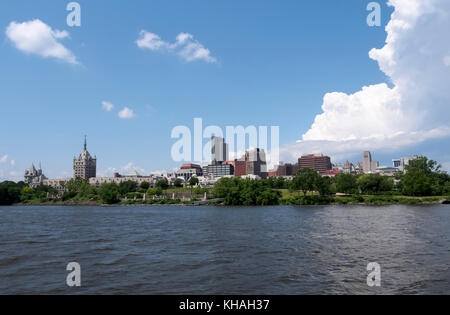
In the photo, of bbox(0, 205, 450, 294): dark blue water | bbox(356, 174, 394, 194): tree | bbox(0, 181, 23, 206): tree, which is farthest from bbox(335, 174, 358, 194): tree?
bbox(0, 181, 23, 206): tree

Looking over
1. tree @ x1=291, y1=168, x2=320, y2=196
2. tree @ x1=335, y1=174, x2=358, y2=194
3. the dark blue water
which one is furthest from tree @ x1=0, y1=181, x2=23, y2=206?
tree @ x1=335, y1=174, x2=358, y2=194

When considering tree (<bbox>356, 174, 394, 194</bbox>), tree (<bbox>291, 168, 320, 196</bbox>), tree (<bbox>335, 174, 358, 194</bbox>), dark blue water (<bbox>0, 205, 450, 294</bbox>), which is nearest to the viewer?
dark blue water (<bbox>0, 205, 450, 294</bbox>)

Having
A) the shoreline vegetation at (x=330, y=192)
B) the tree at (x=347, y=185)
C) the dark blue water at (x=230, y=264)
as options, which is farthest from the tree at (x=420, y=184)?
the dark blue water at (x=230, y=264)

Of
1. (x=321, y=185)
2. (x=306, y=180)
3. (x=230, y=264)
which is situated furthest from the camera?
(x=321, y=185)

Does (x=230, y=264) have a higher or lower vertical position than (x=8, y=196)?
higher

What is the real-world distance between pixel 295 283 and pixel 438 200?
11908 cm

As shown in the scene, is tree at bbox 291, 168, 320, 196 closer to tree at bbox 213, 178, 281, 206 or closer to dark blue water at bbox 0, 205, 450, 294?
tree at bbox 213, 178, 281, 206

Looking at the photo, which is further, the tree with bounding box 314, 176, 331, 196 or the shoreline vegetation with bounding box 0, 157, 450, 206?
the tree with bounding box 314, 176, 331, 196

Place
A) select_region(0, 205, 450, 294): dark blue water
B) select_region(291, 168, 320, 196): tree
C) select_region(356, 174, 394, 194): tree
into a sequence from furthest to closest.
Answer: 1. select_region(356, 174, 394, 194): tree
2. select_region(291, 168, 320, 196): tree
3. select_region(0, 205, 450, 294): dark blue water

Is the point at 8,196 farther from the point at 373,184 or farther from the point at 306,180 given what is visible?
the point at 373,184

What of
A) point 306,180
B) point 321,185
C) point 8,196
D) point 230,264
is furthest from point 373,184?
point 8,196

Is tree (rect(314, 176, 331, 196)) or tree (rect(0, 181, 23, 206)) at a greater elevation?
tree (rect(314, 176, 331, 196))
